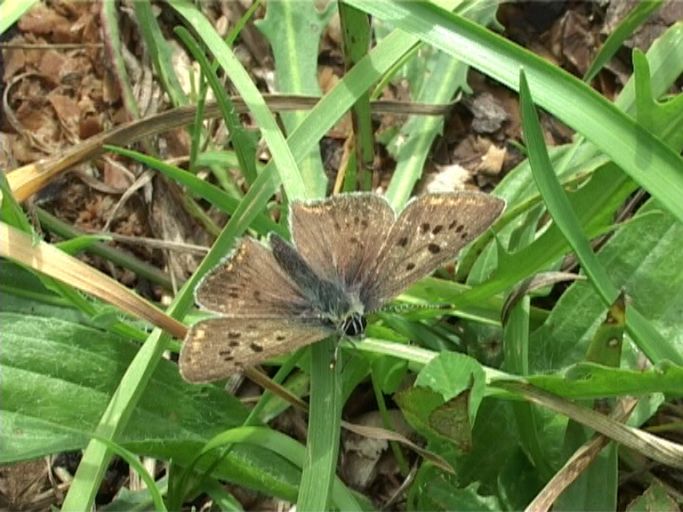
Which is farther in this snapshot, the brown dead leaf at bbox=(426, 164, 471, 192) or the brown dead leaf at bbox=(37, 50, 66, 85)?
the brown dead leaf at bbox=(37, 50, 66, 85)

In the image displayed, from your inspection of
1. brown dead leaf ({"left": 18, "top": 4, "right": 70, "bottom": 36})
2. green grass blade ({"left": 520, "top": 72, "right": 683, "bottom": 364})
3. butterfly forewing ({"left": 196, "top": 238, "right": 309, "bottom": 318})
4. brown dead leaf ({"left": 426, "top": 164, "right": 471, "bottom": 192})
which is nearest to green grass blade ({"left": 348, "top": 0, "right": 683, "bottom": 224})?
green grass blade ({"left": 520, "top": 72, "right": 683, "bottom": 364})

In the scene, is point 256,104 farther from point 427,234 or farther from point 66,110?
point 66,110

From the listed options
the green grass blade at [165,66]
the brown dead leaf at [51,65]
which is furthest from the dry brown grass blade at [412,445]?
the brown dead leaf at [51,65]

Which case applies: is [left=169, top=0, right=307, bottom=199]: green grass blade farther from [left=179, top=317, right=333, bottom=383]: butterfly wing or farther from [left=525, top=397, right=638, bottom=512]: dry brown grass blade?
Answer: [left=525, top=397, right=638, bottom=512]: dry brown grass blade

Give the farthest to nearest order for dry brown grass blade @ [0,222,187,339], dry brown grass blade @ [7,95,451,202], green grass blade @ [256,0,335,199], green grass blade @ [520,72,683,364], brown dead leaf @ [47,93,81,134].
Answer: brown dead leaf @ [47,93,81,134] → green grass blade @ [256,0,335,199] → dry brown grass blade @ [7,95,451,202] → dry brown grass blade @ [0,222,187,339] → green grass blade @ [520,72,683,364]

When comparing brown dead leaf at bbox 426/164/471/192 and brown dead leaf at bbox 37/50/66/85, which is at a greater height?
brown dead leaf at bbox 37/50/66/85

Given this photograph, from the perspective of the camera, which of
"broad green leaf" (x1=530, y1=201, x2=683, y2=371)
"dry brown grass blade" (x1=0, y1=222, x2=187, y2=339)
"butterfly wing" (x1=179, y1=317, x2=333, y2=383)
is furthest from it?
"broad green leaf" (x1=530, y1=201, x2=683, y2=371)

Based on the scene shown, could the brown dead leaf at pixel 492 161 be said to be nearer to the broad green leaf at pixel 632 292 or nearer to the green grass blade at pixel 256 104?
the broad green leaf at pixel 632 292
